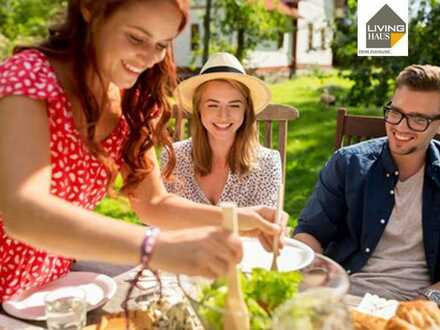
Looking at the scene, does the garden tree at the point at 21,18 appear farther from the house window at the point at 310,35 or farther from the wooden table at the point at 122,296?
the house window at the point at 310,35

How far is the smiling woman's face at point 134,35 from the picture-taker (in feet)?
3.92

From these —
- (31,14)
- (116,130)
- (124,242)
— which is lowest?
(124,242)

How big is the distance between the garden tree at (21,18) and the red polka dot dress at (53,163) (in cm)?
1068

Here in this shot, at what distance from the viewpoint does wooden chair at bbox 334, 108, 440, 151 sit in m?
2.75

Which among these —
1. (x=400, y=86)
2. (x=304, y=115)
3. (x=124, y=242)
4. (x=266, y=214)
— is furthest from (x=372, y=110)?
(x=124, y=242)

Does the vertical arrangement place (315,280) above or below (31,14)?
below

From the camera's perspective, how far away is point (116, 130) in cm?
161

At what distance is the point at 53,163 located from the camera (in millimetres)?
1423

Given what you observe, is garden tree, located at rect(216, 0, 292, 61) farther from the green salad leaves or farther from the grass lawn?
the green salad leaves

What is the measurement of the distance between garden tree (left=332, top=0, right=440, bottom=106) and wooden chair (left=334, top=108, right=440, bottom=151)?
5.12 m

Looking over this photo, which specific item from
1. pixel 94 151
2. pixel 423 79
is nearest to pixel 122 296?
pixel 94 151

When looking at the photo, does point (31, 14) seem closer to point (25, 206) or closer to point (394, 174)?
point (394, 174)

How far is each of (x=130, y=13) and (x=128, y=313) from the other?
2.44 ft

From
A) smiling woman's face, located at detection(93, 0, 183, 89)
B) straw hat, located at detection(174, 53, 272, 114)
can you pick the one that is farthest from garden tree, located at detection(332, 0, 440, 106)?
smiling woman's face, located at detection(93, 0, 183, 89)
